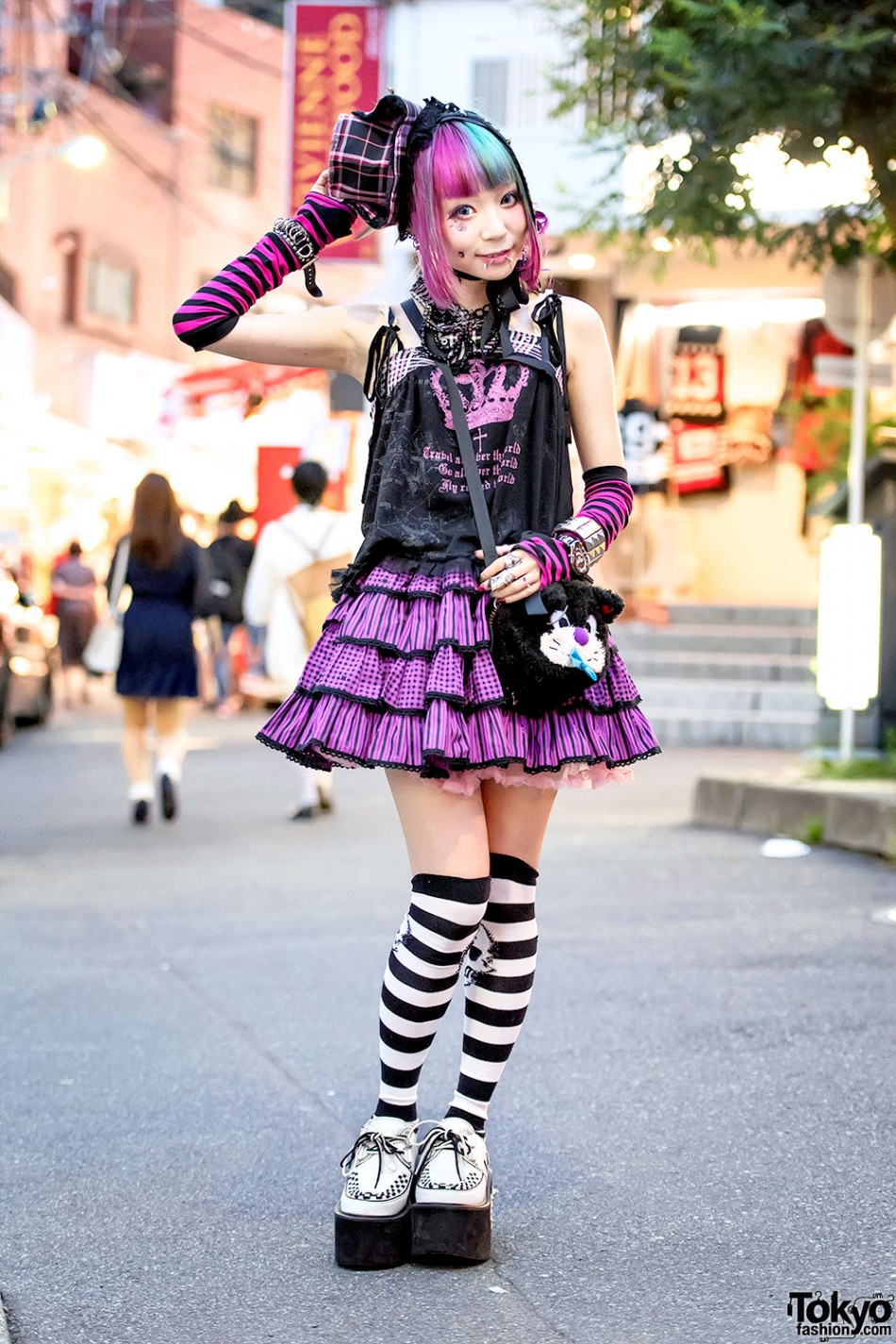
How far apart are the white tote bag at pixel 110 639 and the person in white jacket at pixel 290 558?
0.74m

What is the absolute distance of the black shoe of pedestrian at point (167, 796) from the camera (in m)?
9.05

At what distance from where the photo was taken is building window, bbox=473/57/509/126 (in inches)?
730

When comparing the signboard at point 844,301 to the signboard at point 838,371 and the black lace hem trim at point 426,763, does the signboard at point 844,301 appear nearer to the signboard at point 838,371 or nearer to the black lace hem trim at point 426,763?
the signboard at point 838,371

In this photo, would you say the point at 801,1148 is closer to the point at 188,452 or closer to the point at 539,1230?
the point at 539,1230

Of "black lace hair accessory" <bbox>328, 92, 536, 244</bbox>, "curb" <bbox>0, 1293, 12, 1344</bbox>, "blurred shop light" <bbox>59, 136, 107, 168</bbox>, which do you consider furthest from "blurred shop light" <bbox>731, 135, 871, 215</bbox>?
"blurred shop light" <bbox>59, 136, 107, 168</bbox>

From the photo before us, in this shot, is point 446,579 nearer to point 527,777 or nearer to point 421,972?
point 527,777

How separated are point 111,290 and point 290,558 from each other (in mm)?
25258

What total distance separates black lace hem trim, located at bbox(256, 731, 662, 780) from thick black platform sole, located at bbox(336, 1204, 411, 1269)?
2.37 ft

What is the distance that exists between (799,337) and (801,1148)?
14921mm

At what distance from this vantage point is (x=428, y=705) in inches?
107

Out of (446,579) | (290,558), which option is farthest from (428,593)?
(290,558)

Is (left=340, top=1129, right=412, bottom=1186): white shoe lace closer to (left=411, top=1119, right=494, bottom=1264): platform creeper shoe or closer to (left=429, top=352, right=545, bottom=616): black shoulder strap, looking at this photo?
(left=411, top=1119, right=494, bottom=1264): platform creeper shoe

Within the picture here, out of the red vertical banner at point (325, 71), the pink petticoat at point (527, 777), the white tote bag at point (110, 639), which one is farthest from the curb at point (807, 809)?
the red vertical banner at point (325, 71)

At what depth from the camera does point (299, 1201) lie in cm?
315
